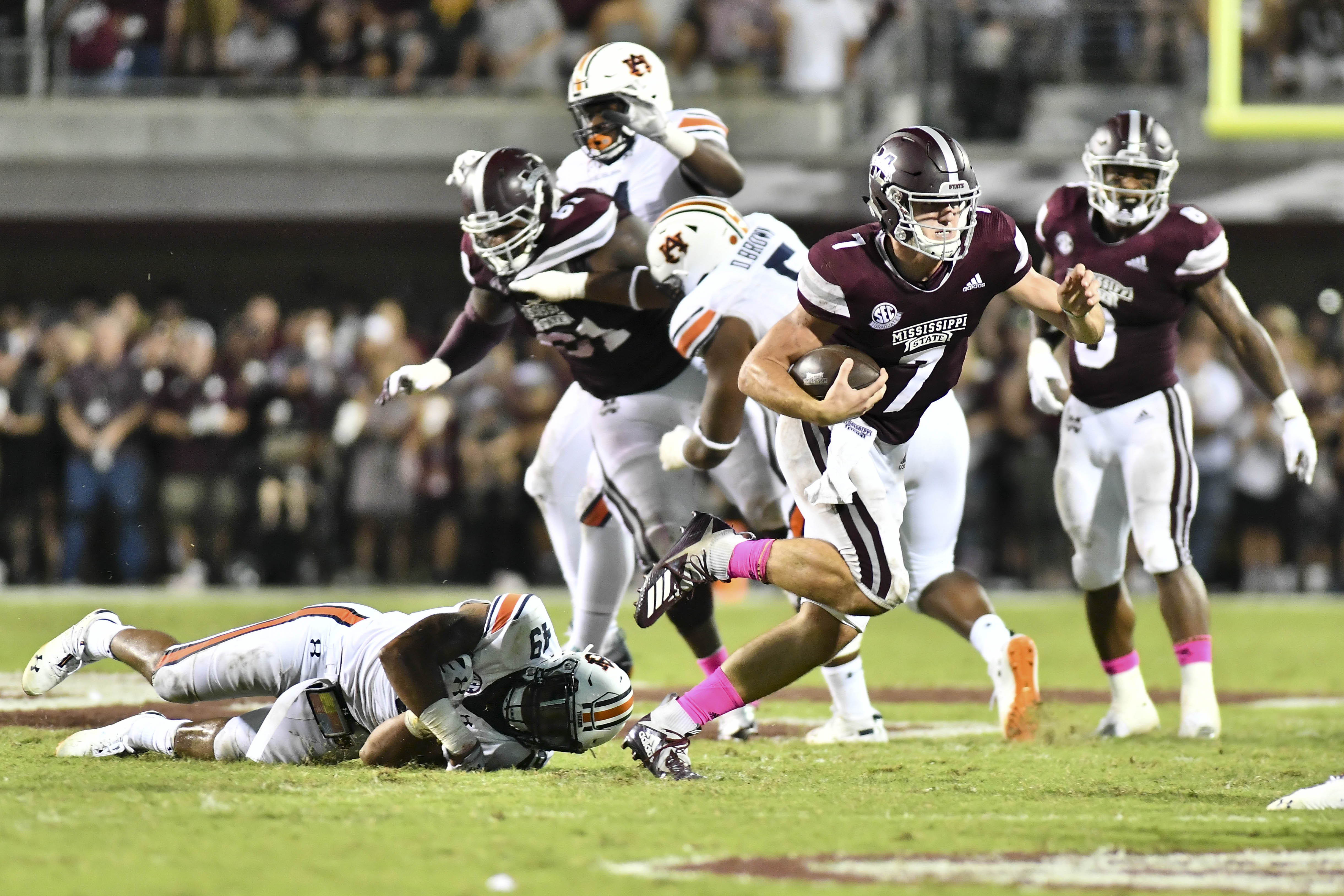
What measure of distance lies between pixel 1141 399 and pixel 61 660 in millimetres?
3795

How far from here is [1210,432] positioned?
12336 mm

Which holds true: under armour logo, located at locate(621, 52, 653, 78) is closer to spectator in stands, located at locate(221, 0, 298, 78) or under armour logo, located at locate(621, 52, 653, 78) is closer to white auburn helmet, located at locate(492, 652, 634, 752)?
white auburn helmet, located at locate(492, 652, 634, 752)

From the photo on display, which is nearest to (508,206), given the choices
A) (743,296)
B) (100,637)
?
(743,296)

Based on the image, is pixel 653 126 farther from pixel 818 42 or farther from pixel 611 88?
pixel 818 42

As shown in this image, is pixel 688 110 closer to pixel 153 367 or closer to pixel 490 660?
pixel 490 660

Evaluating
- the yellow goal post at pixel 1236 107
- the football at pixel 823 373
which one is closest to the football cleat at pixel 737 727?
the football at pixel 823 373

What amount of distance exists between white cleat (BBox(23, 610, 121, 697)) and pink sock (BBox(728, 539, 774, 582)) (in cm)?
190

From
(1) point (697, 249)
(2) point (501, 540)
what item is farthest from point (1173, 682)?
(2) point (501, 540)

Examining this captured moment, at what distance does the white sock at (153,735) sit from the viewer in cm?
505

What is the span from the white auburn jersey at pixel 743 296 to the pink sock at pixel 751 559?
1.00m

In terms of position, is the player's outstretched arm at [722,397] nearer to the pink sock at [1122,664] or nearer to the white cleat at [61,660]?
the pink sock at [1122,664]

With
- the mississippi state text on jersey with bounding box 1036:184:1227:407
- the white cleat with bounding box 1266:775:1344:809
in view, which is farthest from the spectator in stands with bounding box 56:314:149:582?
the white cleat with bounding box 1266:775:1344:809

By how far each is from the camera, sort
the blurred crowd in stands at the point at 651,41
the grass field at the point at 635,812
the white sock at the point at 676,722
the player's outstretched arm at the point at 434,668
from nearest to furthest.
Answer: the grass field at the point at 635,812 < the player's outstretched arm at the point at 434,668 < the white sock at the point at 676,722 < the blurred crowd in stands at the point at 651,41

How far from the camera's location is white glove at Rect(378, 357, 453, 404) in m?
6.25
